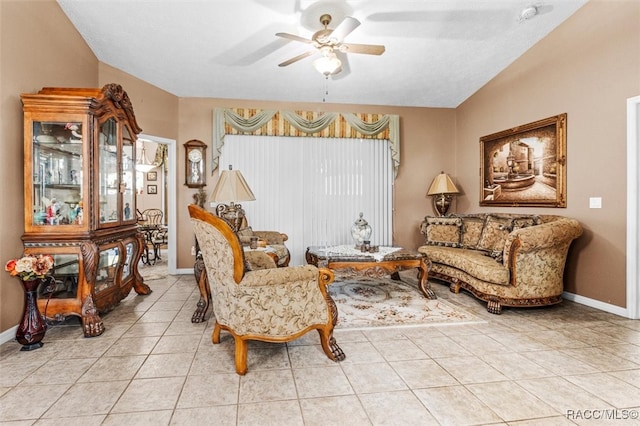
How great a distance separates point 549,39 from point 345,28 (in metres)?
2.83

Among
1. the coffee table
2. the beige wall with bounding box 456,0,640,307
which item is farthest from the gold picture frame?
the coffee table

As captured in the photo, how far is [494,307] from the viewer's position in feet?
10.6

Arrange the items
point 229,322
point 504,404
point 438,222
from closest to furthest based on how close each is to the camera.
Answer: point 504,404, point 229,322, point 438,222

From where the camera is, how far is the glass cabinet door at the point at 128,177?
3404 millimetres

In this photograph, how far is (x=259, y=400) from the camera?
179 cm

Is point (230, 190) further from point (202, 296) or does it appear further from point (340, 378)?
point (340, 378)

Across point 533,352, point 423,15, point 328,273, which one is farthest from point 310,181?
point 533,352

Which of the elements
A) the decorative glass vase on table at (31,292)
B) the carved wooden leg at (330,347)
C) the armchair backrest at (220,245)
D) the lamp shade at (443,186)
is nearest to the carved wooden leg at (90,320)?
the decorative glass vase on table at (31,292)

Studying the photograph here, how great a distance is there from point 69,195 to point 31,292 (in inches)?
33.1

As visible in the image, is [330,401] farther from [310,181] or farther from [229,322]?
[310,181]

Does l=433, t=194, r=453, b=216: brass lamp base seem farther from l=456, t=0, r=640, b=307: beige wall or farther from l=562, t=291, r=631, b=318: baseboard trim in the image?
l=562, t=291, r=631, b=318: baseboard trim

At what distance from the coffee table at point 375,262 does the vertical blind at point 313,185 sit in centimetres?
160

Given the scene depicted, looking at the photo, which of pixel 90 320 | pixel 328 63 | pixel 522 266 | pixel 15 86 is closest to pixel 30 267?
pixel 90 320

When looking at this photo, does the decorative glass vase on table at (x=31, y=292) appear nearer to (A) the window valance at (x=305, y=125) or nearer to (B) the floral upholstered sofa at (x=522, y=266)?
(A) the window valance at (x=305, y=125)
